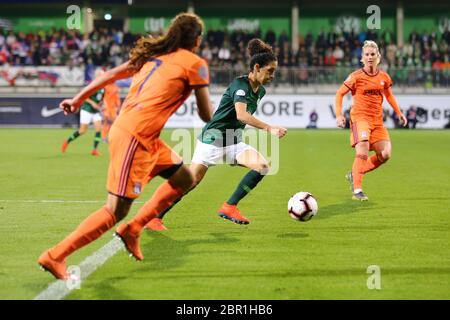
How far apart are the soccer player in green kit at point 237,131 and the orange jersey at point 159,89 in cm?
243

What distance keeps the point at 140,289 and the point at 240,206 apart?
486 centimetres

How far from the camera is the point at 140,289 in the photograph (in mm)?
5359

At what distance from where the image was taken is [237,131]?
8602mm

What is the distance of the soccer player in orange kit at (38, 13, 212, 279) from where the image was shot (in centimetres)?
548

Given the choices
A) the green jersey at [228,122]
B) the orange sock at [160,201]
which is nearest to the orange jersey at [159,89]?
the orange sock at [160,201]

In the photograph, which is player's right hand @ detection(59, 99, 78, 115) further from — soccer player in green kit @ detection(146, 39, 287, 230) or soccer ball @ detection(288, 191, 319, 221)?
soccer ball @ detection(288, 191, 319, 221)

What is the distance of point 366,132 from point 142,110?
5.99m

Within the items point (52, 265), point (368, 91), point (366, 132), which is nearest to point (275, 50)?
point (368, 91)

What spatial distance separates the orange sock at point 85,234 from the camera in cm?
545

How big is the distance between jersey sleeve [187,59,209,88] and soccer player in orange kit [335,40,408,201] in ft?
18.6

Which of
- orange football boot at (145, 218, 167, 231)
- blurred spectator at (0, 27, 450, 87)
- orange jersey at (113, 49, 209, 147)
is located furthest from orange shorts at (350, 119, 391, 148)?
blurred spectator at (0, 27, 450, 87)

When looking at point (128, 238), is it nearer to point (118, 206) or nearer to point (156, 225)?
point (118, 206)

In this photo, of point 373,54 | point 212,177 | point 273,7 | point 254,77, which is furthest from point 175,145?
point 273,7
